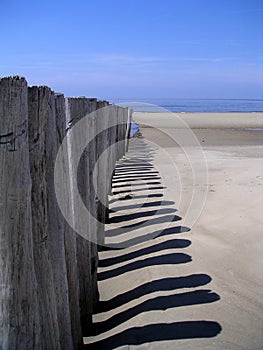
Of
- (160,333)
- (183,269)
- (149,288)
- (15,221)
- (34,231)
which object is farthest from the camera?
(183,269)

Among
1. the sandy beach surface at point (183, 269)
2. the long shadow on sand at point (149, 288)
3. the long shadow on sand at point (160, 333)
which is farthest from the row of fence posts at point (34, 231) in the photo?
the sandy beach surface at point (183, 269)

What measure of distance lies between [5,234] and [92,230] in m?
Result: 1.70

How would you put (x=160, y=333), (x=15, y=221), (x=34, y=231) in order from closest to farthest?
1. (x=15, y=221)
2. (x=34, y=231)
3. (x=160, y=333)

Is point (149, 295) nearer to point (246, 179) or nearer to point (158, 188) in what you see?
point (158, 188)

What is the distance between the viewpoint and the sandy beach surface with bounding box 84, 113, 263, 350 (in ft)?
9.81

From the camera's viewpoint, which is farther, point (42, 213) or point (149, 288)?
point (149, 288)

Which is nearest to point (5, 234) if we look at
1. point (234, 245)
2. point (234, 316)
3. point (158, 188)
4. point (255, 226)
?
point (234, 316)

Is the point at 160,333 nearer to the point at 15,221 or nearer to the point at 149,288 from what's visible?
the point at 149,288

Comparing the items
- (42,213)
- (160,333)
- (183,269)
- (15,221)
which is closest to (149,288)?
(183,269)

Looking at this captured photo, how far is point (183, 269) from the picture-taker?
13.3 feet

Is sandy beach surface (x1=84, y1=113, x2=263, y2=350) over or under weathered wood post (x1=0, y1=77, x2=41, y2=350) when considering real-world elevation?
under

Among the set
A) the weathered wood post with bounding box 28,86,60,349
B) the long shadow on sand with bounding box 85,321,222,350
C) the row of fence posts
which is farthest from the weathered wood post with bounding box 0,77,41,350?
the long shadow on sand with bounding box 85,321,222,350

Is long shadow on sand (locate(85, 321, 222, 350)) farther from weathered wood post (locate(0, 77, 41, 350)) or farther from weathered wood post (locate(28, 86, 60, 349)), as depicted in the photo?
weathered wood post (locate(0, 77, 41, 350))

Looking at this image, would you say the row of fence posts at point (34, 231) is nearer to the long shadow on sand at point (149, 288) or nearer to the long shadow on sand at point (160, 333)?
the long shadow on sand at point (160, 333)
